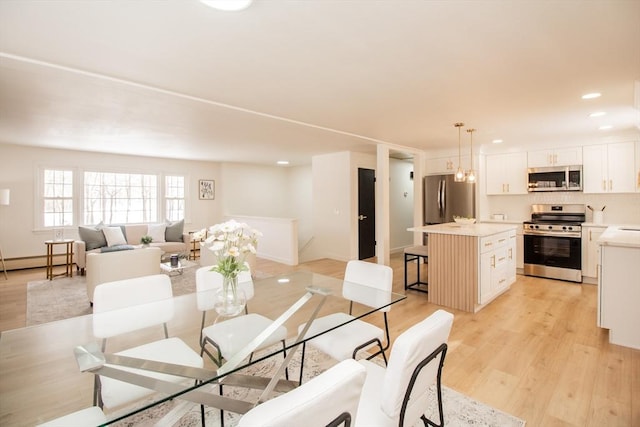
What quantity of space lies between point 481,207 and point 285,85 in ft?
15.6

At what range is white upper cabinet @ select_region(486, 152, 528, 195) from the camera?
566 cm

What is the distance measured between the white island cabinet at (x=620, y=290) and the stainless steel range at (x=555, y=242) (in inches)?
85.2

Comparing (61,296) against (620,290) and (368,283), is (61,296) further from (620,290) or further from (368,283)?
(620,290)

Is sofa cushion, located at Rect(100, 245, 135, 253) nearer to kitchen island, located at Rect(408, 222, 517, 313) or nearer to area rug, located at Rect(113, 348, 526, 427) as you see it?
area rug, located at Rect(113, 348, 526, 427)

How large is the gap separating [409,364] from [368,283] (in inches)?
49.7

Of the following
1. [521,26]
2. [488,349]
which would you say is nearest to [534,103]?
[521,26]

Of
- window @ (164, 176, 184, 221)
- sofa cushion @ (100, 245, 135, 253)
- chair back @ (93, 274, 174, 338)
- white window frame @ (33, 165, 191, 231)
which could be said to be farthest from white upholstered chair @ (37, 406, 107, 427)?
window @ (164, 176, 184, 221)

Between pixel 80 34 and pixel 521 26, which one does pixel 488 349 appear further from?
pixel 80 34

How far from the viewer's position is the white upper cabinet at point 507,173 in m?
5.66

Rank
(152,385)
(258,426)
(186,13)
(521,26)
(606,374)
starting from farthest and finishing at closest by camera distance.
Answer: (606,374) < (521,26) < (186,13) < (152,385) < (258,426)

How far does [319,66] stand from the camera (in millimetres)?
2510

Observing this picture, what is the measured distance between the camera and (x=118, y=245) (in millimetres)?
6043

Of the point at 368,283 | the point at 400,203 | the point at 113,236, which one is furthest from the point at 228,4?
the point at 400,203

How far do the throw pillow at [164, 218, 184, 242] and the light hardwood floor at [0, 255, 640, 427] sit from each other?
2.77 meters
